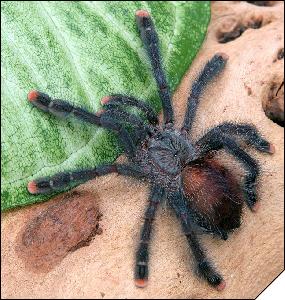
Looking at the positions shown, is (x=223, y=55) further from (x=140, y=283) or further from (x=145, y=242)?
(x=140, y=283)

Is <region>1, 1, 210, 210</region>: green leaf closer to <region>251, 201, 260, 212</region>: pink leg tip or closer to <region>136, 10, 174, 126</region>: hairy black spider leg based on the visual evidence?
<region>136, 10, 174, 126</region>: hairy black spider leg

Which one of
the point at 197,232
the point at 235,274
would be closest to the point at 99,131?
the point at 197,232

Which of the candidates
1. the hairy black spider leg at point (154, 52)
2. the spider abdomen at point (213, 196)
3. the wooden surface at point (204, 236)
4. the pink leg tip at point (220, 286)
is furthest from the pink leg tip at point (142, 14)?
the pink leg tip at point (220, 286)

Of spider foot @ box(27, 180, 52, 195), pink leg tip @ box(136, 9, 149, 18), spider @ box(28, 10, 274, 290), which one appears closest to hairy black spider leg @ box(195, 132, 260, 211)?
spider @ box(28, 10, 274, 290)

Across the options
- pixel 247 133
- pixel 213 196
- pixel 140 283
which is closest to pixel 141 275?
pixel 140 283

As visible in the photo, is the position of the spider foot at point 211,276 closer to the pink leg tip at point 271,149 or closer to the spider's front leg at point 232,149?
the spider's front leg at point 232,149
